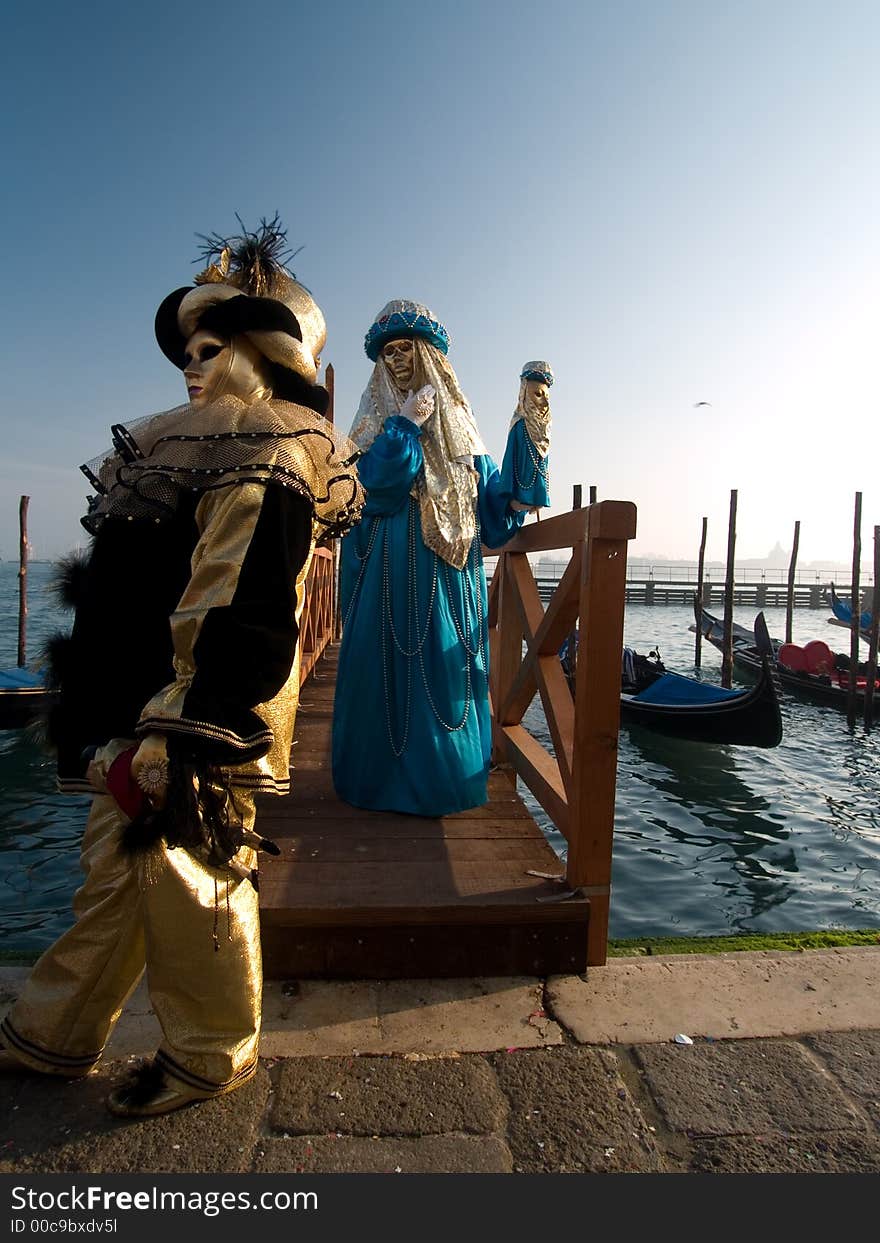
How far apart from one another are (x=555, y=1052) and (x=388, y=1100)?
1.40 feet

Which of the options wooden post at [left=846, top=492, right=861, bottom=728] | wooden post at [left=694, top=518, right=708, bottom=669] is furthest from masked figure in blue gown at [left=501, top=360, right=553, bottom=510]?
wooden post at [left=694, top=518, right=708, bottom=669]

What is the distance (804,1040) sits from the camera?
1883 millimetres

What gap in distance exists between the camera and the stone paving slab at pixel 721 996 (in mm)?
1936

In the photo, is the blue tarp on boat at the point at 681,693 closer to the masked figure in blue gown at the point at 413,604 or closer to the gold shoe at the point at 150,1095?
the masked figure in blue gown at the point at 413,604

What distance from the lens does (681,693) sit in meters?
11.1

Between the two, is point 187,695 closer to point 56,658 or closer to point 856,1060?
point 56,658

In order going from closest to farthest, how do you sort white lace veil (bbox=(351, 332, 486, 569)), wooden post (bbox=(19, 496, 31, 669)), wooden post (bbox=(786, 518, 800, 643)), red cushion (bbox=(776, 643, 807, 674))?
white lace veil (bbox=(351, 332, 486, 569)) → wooden post (bbox=(19, 496, 31, 669)) → red cushion (bbox=(776, 643, 807, 674)) → wooden post (bbox=(786, 518, 800, 643))

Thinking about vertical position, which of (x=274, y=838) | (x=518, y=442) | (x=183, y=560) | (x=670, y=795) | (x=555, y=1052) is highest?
(x=518, y=442)

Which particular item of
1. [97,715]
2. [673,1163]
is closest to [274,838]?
[97,715]

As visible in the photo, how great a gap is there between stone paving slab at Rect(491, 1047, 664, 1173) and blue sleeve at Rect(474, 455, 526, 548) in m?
2.08

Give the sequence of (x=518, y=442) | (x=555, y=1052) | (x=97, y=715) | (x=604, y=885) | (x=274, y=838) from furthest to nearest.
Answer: (x=518, y=442)
(x=274, y=838)
(x=604, y=885)
(x=555, y=1052)
(x=97, y=715)

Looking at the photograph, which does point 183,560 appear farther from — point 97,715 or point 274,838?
point 274,838

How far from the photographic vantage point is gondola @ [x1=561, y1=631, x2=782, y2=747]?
9.98 meters

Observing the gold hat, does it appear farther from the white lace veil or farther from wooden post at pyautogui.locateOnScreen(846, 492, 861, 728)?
wooden post at pyautogui.locateOnScreen(846, 492, 861, 728)
